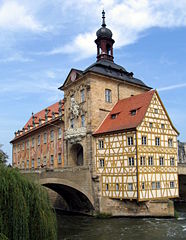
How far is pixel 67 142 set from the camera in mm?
29281

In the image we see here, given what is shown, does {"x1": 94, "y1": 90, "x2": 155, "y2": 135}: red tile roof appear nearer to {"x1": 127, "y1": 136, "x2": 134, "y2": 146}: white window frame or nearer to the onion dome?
{"x1": 127, "y1": 136, "x2": 134, "y2": 146}: white window frame

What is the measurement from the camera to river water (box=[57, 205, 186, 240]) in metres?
17.1

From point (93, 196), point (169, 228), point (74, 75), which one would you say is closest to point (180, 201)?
point (93, 196)

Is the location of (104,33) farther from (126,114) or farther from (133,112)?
(133,112)

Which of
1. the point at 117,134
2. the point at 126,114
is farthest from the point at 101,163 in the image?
the point at 126,114

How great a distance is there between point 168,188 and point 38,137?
68.4 ft

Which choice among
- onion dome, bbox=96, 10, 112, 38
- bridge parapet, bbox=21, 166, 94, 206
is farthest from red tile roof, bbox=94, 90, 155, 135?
onion dome, bbox=96, 10, 112, 38

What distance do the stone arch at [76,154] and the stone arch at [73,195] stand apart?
3.24m

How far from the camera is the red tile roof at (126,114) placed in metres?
23.6

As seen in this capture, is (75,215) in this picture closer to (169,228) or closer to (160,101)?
(169,228)

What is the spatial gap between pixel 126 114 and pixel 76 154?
739 centimetres

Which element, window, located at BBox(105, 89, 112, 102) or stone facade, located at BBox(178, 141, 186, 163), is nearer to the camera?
window, located at BBox(105, 89, 112, 102)

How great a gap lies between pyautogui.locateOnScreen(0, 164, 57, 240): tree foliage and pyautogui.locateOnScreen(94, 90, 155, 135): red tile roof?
489 inches

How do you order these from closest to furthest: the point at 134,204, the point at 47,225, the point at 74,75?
the point at 47,225 < the point at 134,204 < the point at 74,75
